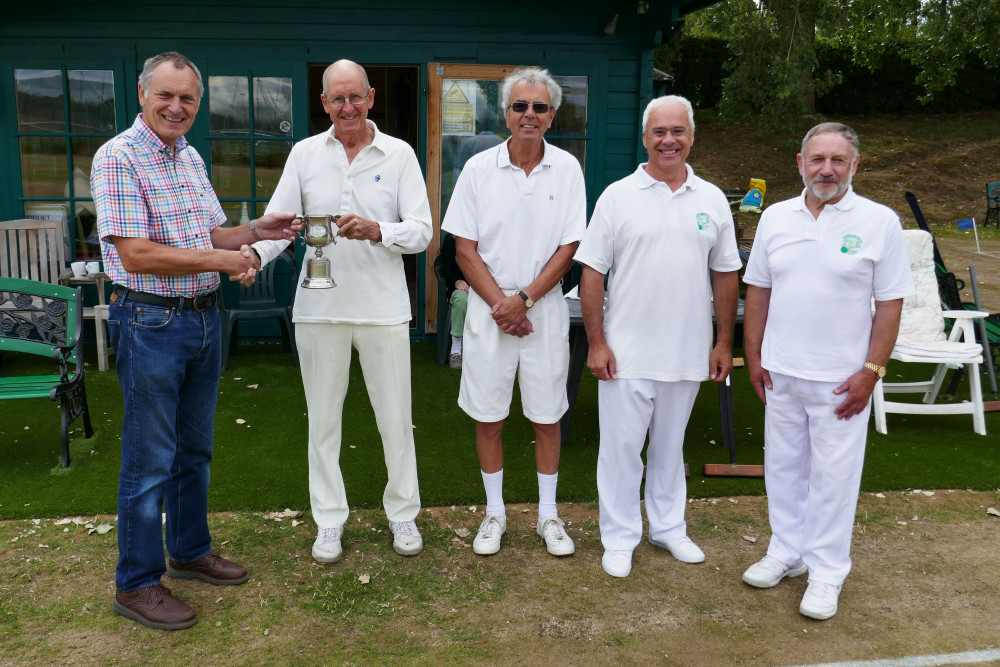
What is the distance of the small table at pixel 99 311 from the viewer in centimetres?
606

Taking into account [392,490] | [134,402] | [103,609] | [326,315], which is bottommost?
[103,609]

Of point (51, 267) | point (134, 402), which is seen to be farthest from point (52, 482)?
point (51, 267)

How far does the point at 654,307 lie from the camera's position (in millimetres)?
3191

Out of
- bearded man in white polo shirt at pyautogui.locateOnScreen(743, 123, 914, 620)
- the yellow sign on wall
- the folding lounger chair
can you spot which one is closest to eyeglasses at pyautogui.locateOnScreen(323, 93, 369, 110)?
bearded man in white polo shirt at pyautogui.locateOnScreen(743, 123, 914, 620)

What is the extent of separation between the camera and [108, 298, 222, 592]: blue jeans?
2.74m

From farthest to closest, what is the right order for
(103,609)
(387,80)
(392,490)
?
(387,80), (392,490), (103,609)

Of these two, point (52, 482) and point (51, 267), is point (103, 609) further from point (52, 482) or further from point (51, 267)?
point (51, 267)

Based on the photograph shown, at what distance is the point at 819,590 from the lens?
3.04m

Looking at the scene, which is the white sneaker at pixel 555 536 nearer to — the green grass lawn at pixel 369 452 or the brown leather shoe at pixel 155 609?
the green grass lawn at pixel 369 452

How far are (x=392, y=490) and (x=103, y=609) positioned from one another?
43.5 inches

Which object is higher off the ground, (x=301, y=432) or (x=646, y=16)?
(x=646, y=16)

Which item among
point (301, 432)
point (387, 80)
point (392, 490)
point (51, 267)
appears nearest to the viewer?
point (392, 490)

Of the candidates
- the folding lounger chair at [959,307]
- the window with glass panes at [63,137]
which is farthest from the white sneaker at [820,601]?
the window with glass panes at [63,137]

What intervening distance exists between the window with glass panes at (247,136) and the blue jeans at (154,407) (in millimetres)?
4035
